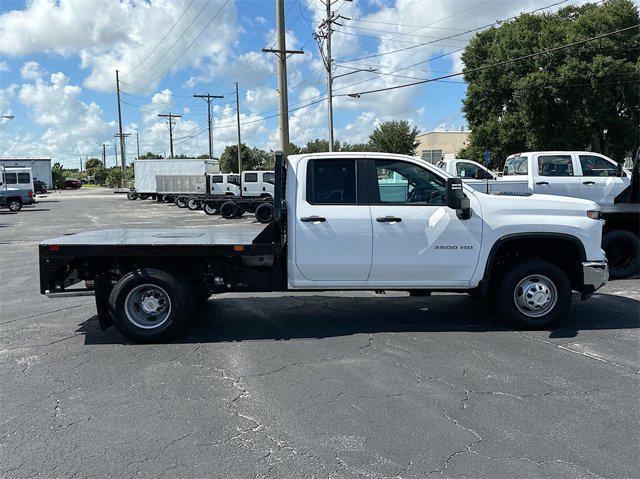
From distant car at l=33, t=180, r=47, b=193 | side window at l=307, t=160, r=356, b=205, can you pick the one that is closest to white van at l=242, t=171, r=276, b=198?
side window at l=307, t=160, r=356, b=205

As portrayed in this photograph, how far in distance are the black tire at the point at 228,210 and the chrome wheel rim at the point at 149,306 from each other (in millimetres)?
19165

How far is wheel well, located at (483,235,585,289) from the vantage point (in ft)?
20.0

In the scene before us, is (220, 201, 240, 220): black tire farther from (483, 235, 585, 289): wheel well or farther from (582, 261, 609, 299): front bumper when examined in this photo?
(582, 261, 609, 299): front bumper

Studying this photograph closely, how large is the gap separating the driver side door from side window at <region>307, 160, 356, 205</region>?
21 cm

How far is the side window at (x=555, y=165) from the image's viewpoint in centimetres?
1298

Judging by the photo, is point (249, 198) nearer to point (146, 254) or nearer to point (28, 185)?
point (146, 254)

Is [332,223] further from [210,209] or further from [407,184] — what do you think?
[210,209]

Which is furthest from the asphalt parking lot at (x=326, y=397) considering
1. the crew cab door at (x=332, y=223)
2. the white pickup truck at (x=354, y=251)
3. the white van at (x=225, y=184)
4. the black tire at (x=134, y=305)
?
the white van at (x=225, y=184)

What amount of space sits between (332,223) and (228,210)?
19.6m

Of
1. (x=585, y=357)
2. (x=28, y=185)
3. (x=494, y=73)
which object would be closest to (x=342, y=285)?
(x=585, y=357)

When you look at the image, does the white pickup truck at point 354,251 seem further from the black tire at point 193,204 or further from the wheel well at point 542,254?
the black tire at point 193,204

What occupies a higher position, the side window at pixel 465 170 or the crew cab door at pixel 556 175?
the side window at pixel 465 170

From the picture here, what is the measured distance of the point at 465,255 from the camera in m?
5.89

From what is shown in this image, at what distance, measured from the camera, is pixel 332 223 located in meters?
5.81
